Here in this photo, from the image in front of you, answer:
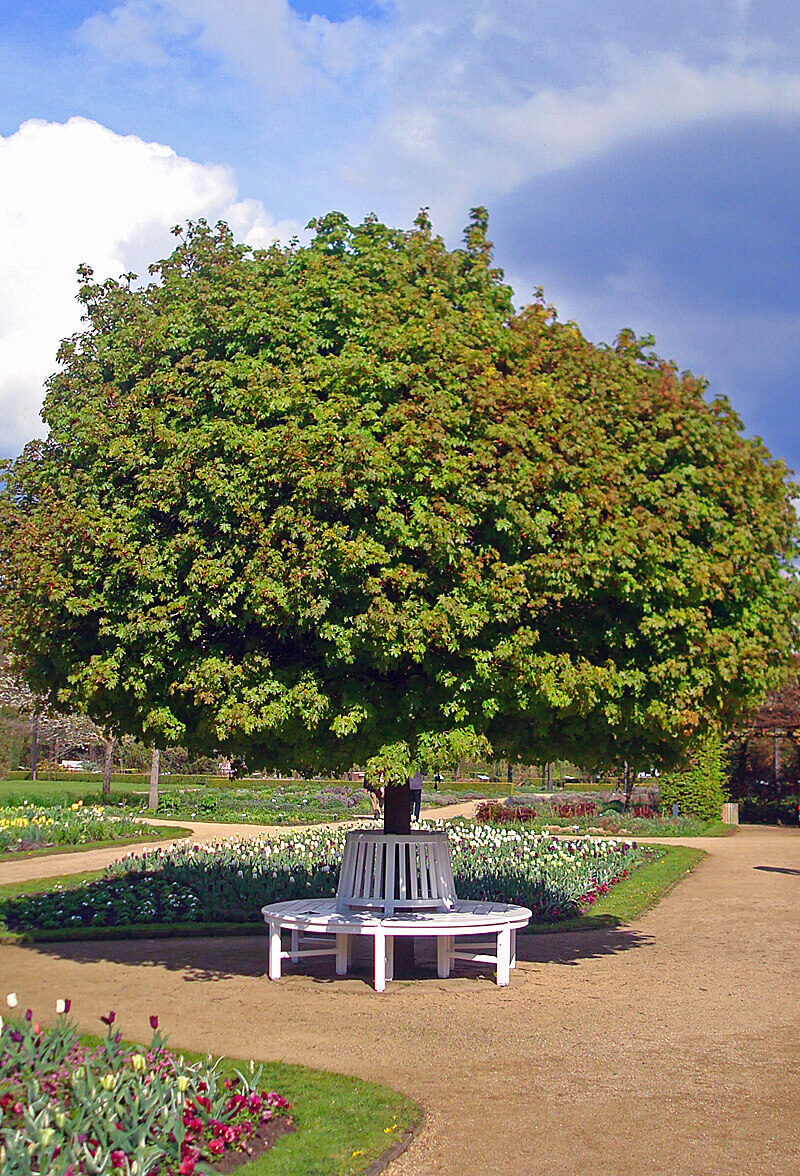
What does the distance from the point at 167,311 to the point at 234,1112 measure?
5.94m

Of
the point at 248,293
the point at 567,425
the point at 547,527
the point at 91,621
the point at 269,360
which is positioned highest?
the point at 248,293

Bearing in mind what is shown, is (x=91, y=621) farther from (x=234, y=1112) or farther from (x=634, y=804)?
(x=634, y=804)

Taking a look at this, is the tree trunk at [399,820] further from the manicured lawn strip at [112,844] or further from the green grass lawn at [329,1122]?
the manicured lawn strip at [112,844]

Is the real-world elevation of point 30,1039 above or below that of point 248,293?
below

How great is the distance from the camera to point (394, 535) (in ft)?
23.1

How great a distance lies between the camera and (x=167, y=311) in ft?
28.2

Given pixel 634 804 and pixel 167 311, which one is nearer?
pixel 167 311

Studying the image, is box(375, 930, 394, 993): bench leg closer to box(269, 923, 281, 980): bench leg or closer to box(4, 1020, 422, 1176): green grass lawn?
box(269, 923, 281, 980): bench leg

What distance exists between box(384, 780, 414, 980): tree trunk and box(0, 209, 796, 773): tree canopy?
137 cm

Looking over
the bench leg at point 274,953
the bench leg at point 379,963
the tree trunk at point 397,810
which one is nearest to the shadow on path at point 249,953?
the bench leg at point 274,953

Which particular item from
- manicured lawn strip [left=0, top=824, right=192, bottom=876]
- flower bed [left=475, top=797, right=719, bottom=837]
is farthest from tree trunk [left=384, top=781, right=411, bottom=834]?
flower bed [left=475, top=797, right=719, bottom=837]

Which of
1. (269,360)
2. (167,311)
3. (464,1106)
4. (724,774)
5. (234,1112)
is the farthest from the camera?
(724,774)

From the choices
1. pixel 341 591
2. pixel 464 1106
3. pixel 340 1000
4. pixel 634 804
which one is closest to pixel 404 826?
pixel 340 1000

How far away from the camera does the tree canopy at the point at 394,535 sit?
23.2 feet
